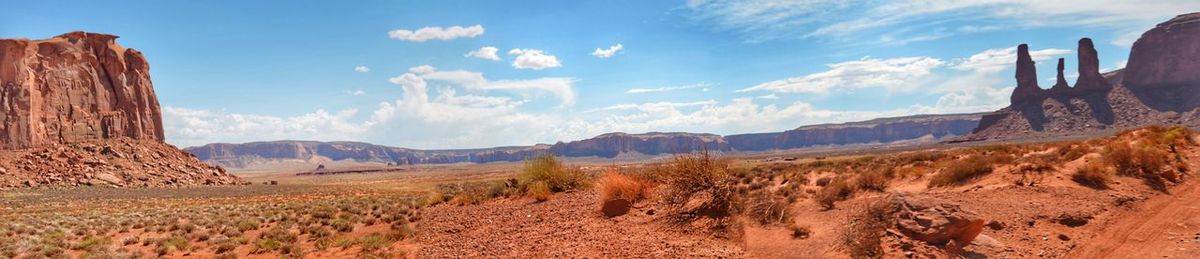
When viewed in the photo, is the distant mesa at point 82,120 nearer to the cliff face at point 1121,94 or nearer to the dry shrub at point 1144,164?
the dry shrub at point 1144,164

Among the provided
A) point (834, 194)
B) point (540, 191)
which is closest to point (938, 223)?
point (834, 194)

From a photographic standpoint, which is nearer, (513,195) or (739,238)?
(739,238)

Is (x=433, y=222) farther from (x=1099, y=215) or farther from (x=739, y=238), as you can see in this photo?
Answer: (x=1099, y=215)

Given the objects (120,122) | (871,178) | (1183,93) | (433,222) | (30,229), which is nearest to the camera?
(871,178)

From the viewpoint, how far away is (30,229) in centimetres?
1845

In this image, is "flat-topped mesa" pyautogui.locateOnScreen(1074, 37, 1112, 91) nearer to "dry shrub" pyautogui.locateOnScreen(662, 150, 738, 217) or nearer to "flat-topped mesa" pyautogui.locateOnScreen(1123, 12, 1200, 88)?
"flat-topped mesa" pyautogui.locateOnScreen(1123, 12, 1200, 88)

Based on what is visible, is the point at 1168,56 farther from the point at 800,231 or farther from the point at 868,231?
the point at 868,231

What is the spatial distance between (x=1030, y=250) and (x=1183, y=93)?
465 feet

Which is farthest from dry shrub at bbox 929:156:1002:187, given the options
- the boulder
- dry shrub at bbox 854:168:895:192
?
the boulder

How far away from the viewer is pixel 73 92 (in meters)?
66.8

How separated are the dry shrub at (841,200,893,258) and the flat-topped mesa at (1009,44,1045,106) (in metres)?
149

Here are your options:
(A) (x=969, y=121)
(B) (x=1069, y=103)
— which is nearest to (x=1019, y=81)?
(B) (x=1069, y=103)

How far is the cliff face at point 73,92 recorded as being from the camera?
60.2 meters

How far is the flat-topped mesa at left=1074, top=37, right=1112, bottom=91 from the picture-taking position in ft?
391
